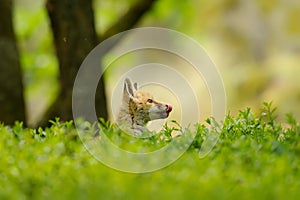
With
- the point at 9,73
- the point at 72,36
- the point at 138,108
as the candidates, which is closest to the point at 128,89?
the point at 138,108

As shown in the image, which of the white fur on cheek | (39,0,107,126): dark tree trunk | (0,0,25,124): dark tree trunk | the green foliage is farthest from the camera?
(0,0,25,124): dark tree trunk

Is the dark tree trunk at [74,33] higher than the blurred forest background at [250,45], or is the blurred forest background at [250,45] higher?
the blurred forest background at [250,45]

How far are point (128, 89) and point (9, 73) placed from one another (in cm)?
333

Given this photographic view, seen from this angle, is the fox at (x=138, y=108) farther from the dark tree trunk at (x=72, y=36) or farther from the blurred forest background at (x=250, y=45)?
the blurred forest background at (x=250, y=45)

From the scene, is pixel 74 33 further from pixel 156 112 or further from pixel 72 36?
pixel 156 112

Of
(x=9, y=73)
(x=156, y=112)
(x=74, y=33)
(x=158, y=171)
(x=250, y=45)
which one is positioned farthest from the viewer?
(x=250, y=45)

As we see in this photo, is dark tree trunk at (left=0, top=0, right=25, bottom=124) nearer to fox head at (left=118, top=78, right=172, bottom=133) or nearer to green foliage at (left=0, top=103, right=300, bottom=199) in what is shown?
fox head at (left=118, top=78, right=172, bottom=133)

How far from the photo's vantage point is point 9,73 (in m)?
8.23

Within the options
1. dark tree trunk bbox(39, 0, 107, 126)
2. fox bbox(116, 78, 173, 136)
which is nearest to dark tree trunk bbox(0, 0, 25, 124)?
dark tree trunk bbox(39, 0, 107, 126)

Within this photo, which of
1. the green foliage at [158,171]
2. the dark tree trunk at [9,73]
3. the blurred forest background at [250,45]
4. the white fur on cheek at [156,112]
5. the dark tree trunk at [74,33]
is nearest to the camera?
the green foliage at [158,171]

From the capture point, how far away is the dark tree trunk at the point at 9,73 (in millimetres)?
8141

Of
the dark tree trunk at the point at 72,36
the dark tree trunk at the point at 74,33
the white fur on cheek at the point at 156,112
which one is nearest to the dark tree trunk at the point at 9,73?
the dark tree trunk at the point at 72,36

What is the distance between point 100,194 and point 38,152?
3.16ft

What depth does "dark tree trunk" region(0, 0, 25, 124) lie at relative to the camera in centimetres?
814
